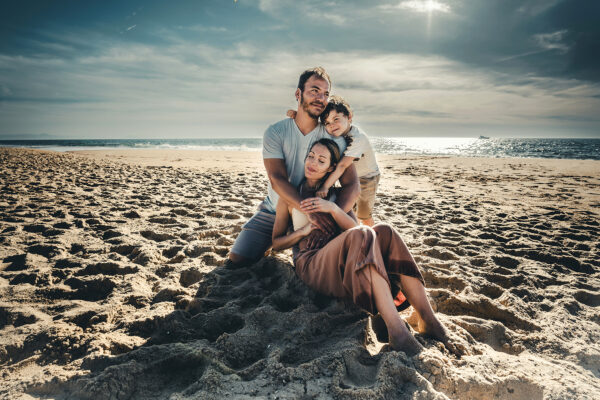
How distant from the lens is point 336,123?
3.29 metres

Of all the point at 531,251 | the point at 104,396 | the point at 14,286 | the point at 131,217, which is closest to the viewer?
the point at 104,396

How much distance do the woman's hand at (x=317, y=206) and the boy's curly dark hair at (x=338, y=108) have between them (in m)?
1.10

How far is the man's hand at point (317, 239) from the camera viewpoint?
2629mm

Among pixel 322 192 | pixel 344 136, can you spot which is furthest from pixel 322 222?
pixel 344 136

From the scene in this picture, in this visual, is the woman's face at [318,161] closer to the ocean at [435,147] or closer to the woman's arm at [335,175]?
the woman's arm at [335,175]

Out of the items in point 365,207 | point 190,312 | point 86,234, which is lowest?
point 190,312

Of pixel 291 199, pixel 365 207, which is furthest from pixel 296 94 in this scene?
pixel 365 207

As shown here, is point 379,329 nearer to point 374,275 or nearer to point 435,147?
point 374,275

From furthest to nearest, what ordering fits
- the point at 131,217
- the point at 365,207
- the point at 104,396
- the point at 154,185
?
the point at 154,185, the point at 131,217, the point at 365,207, the point at 104,396

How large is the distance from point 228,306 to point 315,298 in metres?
0.70

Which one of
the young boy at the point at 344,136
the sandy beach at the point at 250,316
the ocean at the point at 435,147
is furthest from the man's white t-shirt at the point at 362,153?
the ocean at the point at 435,147

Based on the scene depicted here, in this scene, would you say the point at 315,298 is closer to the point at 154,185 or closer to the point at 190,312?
the point at 190,312

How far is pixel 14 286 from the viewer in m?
2.55

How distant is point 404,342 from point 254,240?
1.90 m
